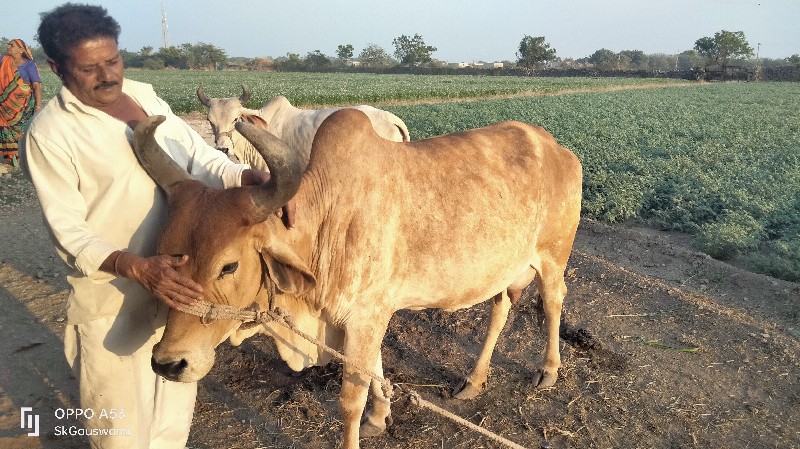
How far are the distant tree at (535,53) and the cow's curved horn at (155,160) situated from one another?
291ft

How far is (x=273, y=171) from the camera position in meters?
2.29

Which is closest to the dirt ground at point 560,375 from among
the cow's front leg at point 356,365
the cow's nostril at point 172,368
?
the cow's front leg at point 356,365

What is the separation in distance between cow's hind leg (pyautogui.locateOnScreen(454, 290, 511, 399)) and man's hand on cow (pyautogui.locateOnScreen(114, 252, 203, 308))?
246 cm

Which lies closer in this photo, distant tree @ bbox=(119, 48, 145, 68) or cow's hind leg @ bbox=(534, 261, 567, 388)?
cow's hind leg @ bbox=(534, 261, 567, 388)

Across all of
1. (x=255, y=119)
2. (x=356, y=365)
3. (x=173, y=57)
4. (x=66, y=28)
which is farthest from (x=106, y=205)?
(x=173, y=57)

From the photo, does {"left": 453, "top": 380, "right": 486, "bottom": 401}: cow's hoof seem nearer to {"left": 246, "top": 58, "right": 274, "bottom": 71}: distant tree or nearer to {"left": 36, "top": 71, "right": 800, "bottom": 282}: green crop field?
{"left": 36, "top": 71, "right": 800, "bottom": 282}: green crop field

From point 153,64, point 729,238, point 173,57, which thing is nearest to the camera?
point 729,238

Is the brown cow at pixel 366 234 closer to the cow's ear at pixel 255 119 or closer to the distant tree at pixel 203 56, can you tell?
the cow's ear at pixel 255 119

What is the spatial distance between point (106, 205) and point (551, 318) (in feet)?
10.1

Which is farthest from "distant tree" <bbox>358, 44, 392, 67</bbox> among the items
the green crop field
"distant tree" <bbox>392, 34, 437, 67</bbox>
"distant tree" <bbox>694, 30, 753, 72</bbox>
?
the green crop field

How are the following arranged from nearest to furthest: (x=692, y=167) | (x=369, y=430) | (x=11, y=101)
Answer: (x=369, y=430) → (x=11, y=101) → (x=692, y=167)

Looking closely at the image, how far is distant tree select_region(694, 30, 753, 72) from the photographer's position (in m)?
78.9

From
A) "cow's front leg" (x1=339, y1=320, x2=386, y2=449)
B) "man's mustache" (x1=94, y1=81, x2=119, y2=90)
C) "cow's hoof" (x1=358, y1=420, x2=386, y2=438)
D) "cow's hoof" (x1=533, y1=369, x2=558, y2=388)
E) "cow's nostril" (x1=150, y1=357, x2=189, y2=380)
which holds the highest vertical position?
"man's mustache" (x1=94, y1=81, x2=119, y2=90)

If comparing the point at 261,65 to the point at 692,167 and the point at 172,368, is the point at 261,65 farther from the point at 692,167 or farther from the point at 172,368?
the point at 172,368
